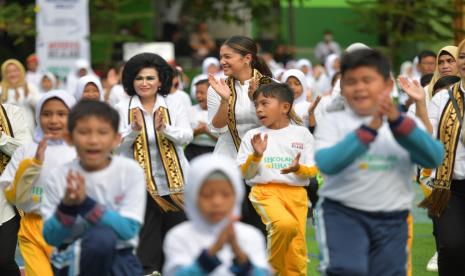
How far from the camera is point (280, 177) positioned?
9.81 meters

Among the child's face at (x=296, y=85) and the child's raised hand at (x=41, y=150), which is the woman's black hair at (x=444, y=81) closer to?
the child's face at (x=296, y=85)

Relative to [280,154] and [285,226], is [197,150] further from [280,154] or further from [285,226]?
[285,226]

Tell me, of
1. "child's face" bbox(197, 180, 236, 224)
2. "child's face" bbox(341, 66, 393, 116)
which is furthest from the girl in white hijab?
"child's face" bbox(341, 66, 393, 116)

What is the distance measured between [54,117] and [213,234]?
2279 mm

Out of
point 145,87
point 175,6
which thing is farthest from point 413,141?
point 175,6

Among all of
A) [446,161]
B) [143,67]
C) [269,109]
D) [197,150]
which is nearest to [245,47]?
[269,109]

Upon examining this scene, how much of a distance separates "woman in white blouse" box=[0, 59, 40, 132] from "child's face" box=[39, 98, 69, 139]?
1140 centimetres

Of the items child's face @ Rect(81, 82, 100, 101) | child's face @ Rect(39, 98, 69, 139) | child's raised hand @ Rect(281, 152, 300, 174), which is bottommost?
child's raised hand @ Rect(281, 152, 300, 174)

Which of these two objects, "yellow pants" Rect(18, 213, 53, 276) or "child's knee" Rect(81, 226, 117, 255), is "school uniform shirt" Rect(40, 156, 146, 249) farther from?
"yellow pants" Rect(18, 213, 53, 276)

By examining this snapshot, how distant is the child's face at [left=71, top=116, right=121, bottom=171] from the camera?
6.95 meters

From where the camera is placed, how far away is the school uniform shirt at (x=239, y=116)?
34.1 feet

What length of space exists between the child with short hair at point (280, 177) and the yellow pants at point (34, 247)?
6.12 feet

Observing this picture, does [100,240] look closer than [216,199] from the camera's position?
No

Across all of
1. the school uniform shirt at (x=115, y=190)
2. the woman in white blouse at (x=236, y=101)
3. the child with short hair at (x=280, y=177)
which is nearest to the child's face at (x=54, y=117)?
the school uniform shirt at (x=115, y=190)
